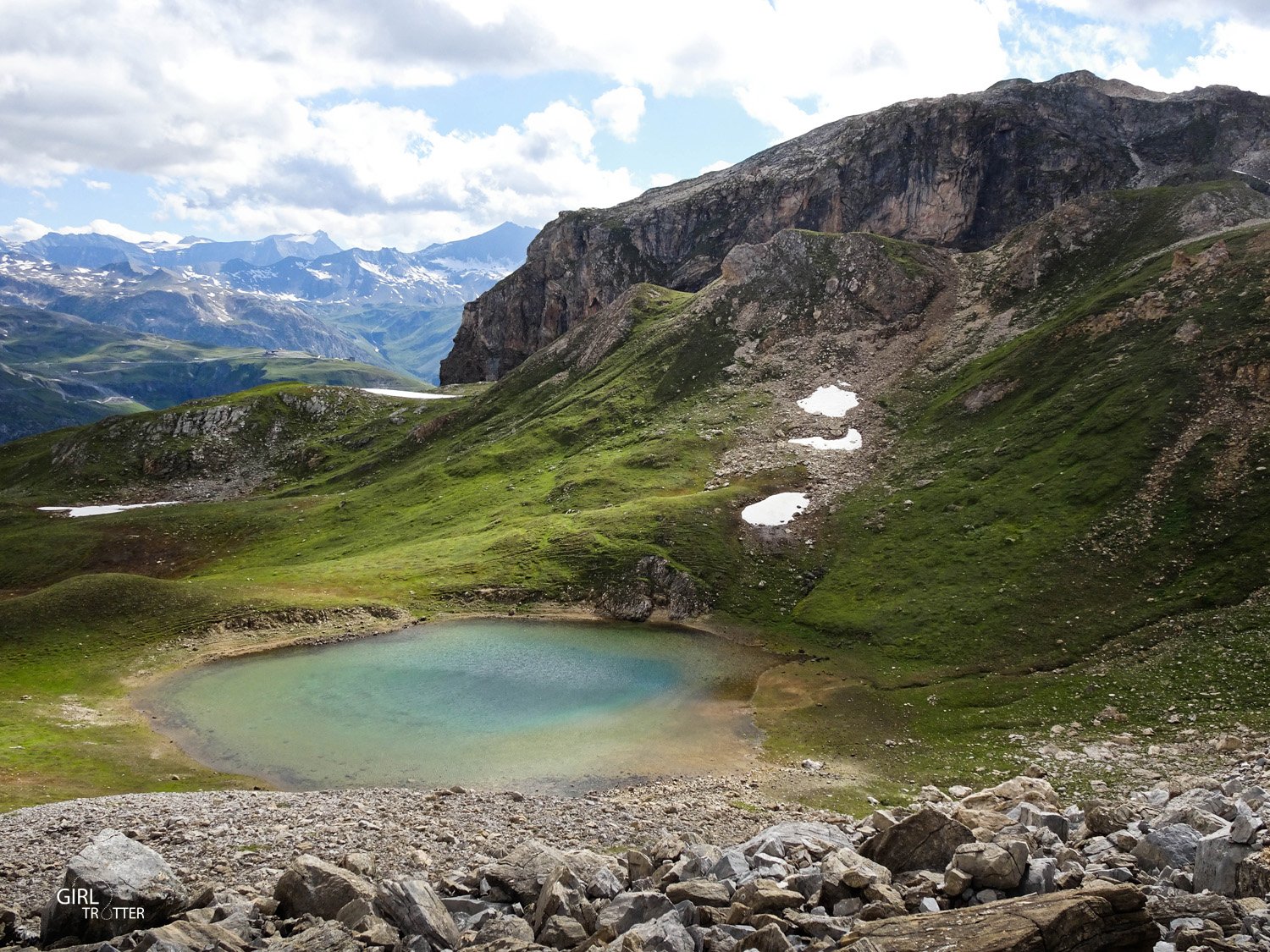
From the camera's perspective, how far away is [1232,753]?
42938mm

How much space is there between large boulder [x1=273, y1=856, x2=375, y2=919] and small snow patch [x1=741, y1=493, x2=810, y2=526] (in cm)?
7491

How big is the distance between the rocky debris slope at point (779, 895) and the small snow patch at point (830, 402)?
312 feet

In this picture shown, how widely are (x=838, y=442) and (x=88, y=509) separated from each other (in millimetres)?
139865

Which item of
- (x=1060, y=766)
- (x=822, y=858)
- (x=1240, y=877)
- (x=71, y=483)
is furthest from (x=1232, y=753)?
(x=71, y=483)

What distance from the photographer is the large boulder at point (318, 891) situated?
24922 millimetres

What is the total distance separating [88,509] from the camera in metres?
147

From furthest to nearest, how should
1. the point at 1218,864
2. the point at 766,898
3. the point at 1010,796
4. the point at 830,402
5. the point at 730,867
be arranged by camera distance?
the point at 830,402, the point at 1010,796, the point at 730,867, the point at 766,898, the point at 1218,864

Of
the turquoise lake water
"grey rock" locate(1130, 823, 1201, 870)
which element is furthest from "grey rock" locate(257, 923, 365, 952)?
the turquoise lake water

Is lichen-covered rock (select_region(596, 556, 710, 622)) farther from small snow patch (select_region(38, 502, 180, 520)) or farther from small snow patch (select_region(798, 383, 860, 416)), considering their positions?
small snow patch (select_region(38, 502, 180, 520))

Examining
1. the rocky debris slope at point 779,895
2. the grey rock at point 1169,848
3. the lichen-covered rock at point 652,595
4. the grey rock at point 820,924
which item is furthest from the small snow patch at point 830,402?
the grey rock at point 820,924

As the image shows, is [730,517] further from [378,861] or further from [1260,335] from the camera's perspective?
[378,861]

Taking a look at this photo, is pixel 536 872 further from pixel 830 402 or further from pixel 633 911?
pixel 830 402

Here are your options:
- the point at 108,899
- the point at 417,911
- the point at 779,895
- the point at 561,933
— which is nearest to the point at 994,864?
the point at 779,895

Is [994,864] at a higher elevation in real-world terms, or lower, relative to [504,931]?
higher
